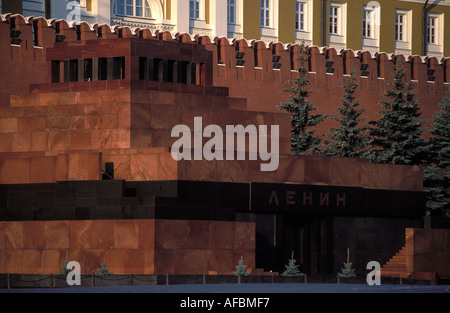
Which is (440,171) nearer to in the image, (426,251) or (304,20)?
(426,251)

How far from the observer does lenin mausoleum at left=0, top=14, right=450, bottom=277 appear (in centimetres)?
3247

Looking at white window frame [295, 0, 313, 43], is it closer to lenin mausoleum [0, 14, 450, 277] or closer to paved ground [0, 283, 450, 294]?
lenin mausoleum [0, 14, 450, 277]

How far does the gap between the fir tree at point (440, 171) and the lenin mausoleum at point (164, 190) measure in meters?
3.64

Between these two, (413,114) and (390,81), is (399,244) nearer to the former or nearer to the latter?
(413,114)

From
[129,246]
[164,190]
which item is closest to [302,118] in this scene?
[164,190]

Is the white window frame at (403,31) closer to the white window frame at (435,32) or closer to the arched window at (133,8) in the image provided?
the white window frame at (435,32)

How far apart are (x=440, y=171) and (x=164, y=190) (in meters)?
10.4

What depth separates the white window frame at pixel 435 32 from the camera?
184 ft

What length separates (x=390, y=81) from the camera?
45375 millimetres

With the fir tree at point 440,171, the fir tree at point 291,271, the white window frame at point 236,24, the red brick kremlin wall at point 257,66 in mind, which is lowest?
the fir tree at point 291,271

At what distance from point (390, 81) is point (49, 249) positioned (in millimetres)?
16091

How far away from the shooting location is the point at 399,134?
4078cm

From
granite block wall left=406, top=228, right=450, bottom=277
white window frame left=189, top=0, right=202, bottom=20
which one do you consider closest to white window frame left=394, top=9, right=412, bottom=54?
white window frame left=189, top=0, right=202, bottom=20

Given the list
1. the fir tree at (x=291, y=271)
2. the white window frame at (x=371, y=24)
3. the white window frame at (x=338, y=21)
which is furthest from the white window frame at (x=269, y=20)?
the fir tree at (x=291, y=271)
